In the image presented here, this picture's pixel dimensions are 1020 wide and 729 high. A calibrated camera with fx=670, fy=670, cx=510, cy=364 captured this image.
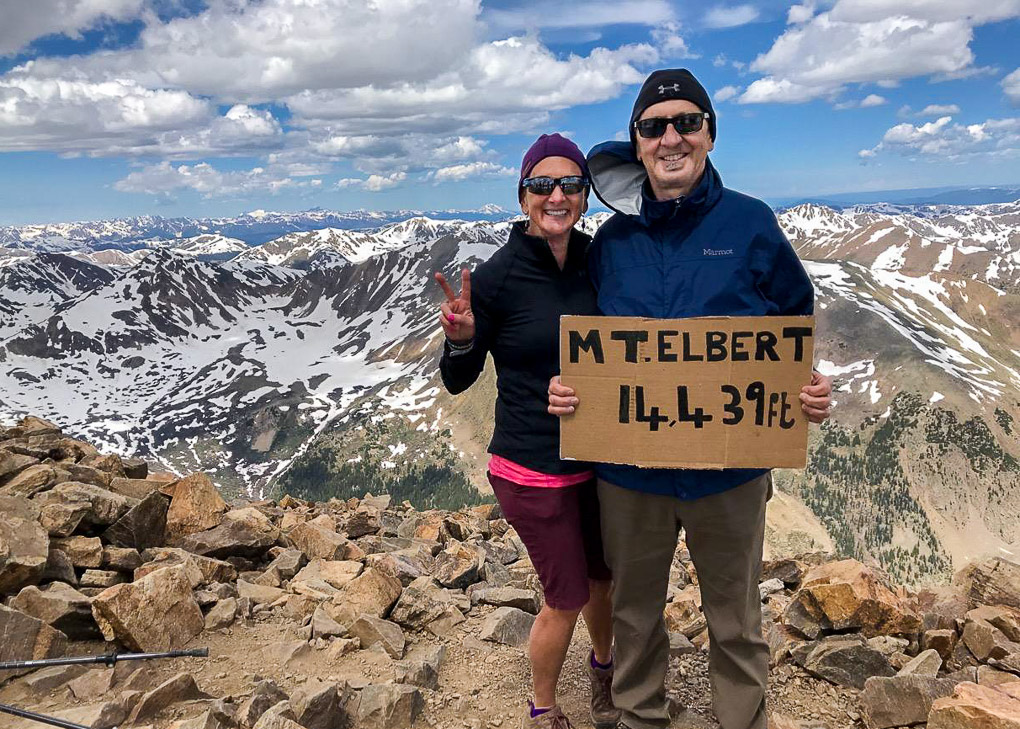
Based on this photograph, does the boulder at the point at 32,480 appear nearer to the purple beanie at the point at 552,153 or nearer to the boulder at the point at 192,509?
the boulder at the point at 192,509

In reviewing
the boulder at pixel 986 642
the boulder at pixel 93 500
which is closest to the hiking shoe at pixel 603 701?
the boulder at pixel 986 642

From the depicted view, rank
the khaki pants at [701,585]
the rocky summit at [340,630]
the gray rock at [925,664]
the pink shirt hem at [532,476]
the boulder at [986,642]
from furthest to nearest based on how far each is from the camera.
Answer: the boulder at [986,642] < the gray rock at [925,664] < the rocky summit at [340,630] < the pink shirt hem at [532,476] < the khaki pants at [701,585]

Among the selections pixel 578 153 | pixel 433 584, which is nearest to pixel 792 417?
pixel 578 153

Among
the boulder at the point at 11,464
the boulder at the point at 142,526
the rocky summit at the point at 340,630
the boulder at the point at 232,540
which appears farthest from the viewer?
the boulder at the point at 11,464

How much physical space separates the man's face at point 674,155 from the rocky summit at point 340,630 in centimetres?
504

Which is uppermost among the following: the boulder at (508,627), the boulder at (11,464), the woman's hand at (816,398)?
the woman's hand at (816,398)

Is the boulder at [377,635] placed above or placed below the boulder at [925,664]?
below

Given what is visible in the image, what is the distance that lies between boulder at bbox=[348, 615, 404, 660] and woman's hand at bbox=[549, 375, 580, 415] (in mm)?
4784

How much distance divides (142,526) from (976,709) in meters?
11.0

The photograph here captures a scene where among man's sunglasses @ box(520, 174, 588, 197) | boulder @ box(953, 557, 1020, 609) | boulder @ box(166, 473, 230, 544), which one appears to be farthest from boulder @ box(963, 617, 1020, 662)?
boulder @ box(166, 473, 230, 544)

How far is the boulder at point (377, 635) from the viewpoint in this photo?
8539 millimetres

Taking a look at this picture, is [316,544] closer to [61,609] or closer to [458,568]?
[458,568]

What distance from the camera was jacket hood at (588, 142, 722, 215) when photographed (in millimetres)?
5648

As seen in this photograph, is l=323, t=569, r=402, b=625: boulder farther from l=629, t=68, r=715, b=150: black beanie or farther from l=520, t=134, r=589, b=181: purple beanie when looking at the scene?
l=629, t=68, r=715, b=150: black beanie
